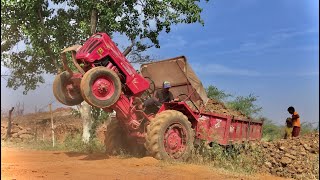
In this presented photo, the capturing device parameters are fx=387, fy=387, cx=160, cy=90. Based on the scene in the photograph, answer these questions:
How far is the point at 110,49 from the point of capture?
30.2 ft

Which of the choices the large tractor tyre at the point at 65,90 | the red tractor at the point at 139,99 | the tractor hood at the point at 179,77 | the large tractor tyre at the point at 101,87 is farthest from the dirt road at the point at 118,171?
the tractor hood at the point at 179,77

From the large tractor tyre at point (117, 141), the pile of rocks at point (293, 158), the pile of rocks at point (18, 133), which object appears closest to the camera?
the pile of rocks at point (293, 158)

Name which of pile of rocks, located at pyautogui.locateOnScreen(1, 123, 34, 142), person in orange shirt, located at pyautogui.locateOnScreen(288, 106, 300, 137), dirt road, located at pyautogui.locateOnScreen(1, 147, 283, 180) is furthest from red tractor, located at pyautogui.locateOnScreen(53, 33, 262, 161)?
pile of rocks, located at pyautogui.locateOnScreen(1, 123, 34, 142)

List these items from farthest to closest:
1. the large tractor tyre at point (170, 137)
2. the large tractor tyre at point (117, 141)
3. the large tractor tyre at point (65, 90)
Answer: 1. the large tractor tyre at point (117, 141)
2. the large tractor tyre at point (65, 90)
3. the large tractor tyre at point (170, 137)

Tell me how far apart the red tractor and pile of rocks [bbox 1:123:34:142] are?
9708 millimetres

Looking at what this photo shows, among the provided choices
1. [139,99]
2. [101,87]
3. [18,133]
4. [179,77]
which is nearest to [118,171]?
[101,87]

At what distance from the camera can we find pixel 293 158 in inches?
429

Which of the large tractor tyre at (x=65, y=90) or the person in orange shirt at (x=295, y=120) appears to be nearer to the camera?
the large tractor tyre at (x=65, y=90)

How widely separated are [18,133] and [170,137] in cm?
1243

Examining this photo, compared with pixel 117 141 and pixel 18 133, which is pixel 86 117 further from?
pixel 18 133

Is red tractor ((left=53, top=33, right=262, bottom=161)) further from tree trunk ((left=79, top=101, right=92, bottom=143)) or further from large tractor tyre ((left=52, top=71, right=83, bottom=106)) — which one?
tree trunk ((left=79, top=101, right=92, bottom=143))

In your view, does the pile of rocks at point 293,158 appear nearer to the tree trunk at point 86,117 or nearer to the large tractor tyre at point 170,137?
the large tractor tyre at point 170,137

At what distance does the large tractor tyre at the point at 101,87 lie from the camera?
27.7ft

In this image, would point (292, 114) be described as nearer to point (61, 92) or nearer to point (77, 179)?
point (61, 92)
